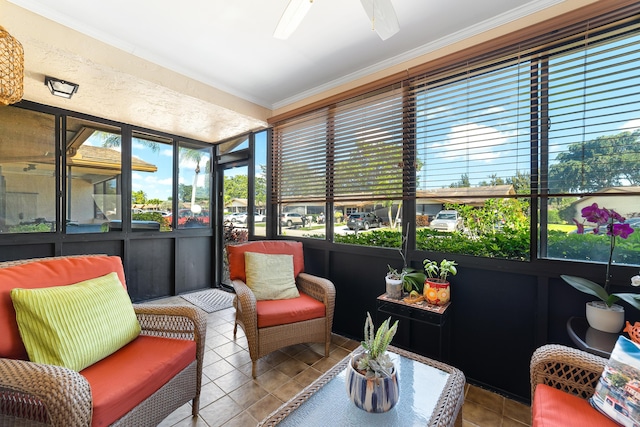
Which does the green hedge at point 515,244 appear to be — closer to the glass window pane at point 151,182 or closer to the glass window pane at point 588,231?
the glass window pane at point 588,231

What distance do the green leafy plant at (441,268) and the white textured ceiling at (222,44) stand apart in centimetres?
175

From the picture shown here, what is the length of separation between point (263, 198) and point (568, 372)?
10.6 feet

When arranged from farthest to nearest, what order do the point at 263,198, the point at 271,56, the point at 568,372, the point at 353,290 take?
the point at 263,198
the point at 353,290
the point at 271,56
the point at 568,372

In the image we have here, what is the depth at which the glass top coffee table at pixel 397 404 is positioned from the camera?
1.06m

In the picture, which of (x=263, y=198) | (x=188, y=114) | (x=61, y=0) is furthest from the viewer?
(x=263, y=198)

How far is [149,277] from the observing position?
12.3 ft

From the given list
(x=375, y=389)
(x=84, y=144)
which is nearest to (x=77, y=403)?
(x=375, y=389)

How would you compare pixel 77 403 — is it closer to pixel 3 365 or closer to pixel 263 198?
pixel 3 365

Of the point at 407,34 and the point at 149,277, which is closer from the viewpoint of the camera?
the point at 407,34

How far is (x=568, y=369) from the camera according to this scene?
129cm

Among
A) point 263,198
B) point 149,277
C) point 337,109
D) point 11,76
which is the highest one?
point 337,109

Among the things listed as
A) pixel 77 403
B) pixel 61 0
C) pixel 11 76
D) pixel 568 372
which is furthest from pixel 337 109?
pixel 77 403

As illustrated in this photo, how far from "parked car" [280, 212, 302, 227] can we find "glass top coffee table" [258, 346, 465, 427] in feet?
6.79

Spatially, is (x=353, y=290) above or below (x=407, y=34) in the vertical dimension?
below
